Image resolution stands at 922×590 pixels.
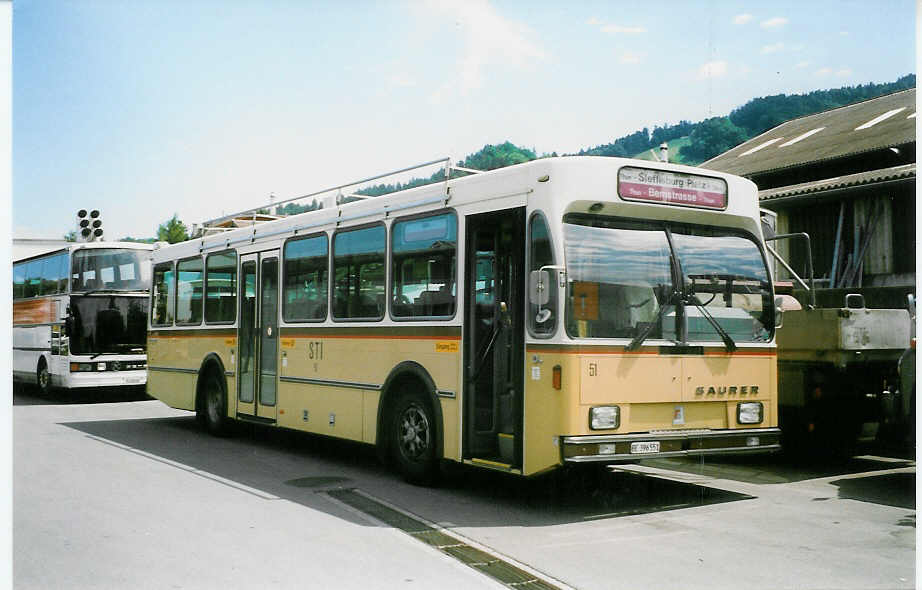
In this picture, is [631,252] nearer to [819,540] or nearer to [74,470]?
[819,540]

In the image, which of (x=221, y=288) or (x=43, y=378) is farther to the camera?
(x=43, y=378)

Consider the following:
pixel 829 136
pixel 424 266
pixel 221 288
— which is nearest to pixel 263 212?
pixel 221 288

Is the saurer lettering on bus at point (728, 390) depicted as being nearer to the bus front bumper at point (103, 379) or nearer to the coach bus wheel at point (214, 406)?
the coach bus wheel at point (214, 406)

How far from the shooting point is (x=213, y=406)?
13.5 meters

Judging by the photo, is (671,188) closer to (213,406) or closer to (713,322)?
(713,322)

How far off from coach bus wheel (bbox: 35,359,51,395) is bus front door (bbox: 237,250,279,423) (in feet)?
25.9

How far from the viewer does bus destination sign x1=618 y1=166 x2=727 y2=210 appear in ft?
25.4

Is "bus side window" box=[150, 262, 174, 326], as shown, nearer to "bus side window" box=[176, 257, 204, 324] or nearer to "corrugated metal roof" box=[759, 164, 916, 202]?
"bus side window" box=[176, 257, 204, 324]

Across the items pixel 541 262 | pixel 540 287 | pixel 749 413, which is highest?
pixel 541 262

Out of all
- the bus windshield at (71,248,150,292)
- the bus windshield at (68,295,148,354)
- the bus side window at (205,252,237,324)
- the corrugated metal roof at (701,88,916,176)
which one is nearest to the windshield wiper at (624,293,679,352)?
the bus side window at (205,252,237,324)

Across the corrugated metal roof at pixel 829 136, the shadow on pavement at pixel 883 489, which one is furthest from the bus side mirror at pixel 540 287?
the corrugated metal roof at pixel 829 136

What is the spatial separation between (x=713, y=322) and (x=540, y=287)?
185 cm

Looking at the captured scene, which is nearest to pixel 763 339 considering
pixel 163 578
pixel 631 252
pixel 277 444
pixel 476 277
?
pixel 631 252

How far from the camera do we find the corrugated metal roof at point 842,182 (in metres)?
14.9
